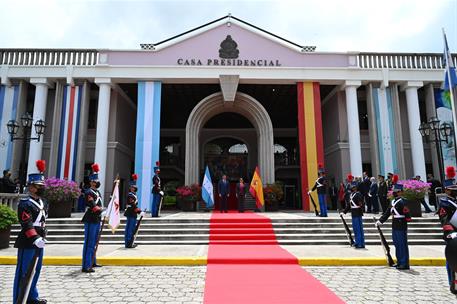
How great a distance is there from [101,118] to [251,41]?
9555mm

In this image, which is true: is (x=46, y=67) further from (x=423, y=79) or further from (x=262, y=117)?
(x=423, y=79)

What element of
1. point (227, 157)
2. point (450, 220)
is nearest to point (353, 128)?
point (227, 157)

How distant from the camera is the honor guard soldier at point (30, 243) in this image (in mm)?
4156

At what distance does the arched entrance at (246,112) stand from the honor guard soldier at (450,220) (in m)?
12.7

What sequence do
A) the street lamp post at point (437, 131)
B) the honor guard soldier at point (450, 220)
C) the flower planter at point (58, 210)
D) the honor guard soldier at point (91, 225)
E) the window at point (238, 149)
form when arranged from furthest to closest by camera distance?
the window at point (238, 149) → the street lamp post at point (437, 131) → the flower planter at point (58, 210) → the honor guard soldier at point (91, 225) → the honor guard soldier at point (450, 220)

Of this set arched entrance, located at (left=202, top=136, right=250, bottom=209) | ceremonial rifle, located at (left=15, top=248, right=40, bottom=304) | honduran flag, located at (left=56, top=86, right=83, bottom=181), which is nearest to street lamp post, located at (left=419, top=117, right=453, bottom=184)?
arched entrance, located at (left=202, top=136, right=250, bottom=209)

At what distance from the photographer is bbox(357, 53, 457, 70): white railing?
18.3m

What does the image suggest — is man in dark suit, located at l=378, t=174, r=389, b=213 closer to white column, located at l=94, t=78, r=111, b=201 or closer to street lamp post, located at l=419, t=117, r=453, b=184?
street lamp post, located at l=419, t=117, r=453, b=184

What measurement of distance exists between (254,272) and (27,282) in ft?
12.9

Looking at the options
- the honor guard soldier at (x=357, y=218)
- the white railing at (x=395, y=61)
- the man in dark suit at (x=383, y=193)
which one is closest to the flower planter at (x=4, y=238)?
the honor guard soldier at (x=357, y=218)

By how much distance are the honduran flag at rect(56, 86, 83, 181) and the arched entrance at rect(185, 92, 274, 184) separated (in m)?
6.25

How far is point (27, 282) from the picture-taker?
4078 millimetres

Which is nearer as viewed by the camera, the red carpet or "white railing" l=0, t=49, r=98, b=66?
the red carpet

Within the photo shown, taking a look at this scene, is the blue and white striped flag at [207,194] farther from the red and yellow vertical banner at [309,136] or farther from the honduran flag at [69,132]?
the honduran flag at [69,132]
